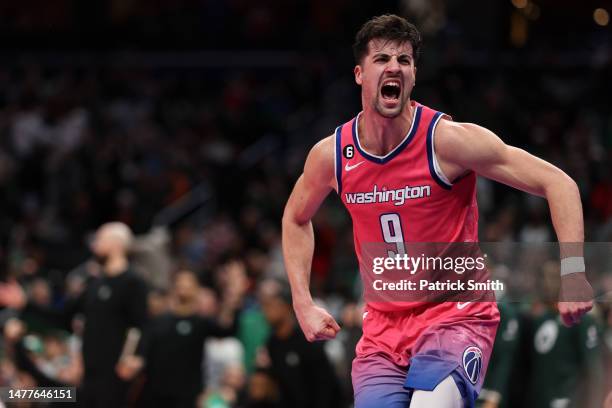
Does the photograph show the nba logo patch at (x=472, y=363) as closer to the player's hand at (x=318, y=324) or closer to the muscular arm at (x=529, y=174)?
the muscular arm at (x=529, y=174)

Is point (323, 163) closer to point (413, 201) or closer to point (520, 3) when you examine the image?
point (413, 201)

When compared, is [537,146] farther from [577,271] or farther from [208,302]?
[577,271]

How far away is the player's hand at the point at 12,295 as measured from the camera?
12.6 metres

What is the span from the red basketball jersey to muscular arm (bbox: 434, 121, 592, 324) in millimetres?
71

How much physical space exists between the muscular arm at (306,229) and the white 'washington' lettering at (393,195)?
0.89 feet

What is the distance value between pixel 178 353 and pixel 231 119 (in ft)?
24.3

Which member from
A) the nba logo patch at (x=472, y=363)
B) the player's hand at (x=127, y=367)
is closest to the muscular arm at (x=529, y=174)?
the nba logo patch at (x=472, y=363)

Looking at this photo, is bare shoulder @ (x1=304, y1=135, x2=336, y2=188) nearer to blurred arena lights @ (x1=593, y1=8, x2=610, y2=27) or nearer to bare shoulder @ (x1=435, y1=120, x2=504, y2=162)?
bare shoulder @ (x1=435, y1=120, x2=504, y2=162)

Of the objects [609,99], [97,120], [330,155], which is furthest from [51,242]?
[330,155]

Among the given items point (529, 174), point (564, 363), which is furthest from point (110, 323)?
point (529, 174)

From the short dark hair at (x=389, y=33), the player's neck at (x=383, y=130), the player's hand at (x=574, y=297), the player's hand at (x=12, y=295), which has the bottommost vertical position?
the player's hand at (x=574, y=297)

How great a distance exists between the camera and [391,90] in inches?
226

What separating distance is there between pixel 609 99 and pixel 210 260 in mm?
5532

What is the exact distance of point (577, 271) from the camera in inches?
212
